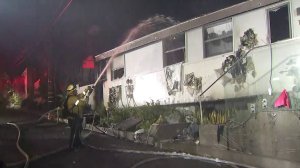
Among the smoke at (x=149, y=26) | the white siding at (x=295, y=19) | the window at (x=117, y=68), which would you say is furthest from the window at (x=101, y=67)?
the white siding at (x=295, y=19)

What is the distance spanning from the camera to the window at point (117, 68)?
21688 millimetres

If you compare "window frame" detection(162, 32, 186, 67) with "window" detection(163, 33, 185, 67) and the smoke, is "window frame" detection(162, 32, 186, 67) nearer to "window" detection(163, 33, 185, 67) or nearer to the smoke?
"window" detection(163, 33, 185, 67)

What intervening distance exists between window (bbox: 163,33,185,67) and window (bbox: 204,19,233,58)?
5.03 feet

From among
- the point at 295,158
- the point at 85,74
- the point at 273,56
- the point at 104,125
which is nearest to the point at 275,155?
the point at 295,158

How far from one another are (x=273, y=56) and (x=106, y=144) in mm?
6721

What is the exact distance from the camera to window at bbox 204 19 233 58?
1418 cm

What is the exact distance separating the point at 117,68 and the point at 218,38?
29.3ft

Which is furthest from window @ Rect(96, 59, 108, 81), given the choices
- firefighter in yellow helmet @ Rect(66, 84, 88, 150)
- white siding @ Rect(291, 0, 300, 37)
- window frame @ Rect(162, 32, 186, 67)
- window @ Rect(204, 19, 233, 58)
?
white siding @ Rect(291, 0, 300, 37)

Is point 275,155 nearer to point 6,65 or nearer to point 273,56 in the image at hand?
point 273,56

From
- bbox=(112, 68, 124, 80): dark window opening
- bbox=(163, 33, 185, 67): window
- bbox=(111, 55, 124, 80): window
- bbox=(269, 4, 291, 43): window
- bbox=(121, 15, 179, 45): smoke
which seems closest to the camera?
bbox=(269, 4, 291, 43): window

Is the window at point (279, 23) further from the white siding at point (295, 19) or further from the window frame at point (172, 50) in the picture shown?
the window frame at point (172, 50)

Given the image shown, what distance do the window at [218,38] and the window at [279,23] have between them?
1822 millimetres

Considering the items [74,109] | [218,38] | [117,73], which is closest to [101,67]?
[117,73]

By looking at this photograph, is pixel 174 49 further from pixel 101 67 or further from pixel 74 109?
pixel 101 67
